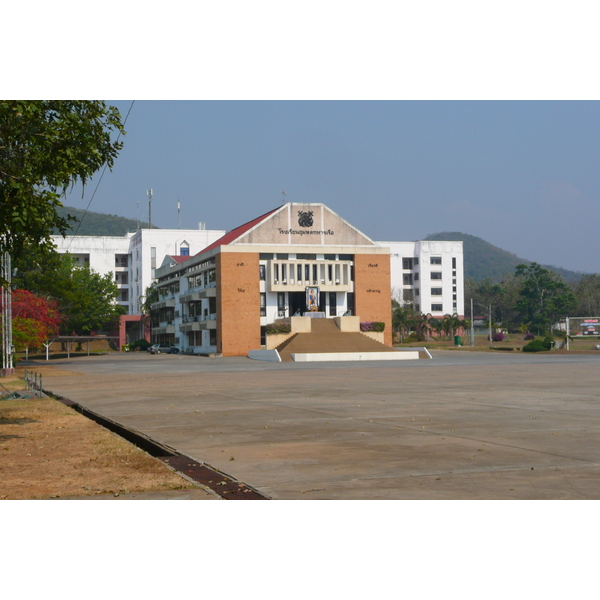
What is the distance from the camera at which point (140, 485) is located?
332 inches

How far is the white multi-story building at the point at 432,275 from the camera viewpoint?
428 ft

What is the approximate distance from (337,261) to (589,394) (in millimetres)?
51705

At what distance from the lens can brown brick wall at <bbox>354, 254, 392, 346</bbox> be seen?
72.9m

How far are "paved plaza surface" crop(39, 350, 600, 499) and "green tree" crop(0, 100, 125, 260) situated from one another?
174 inches

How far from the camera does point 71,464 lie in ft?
33.4

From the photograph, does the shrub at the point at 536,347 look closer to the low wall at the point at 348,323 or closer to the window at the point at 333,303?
the low wall at the point at 348,323

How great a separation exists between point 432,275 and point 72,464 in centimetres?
12376

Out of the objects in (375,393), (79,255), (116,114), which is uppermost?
(79,255)

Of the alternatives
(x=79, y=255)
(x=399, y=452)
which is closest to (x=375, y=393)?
(x=399, y=452)

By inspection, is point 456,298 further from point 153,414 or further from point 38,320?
point 153,414

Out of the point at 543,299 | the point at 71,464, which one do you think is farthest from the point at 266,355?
the point at 543,299

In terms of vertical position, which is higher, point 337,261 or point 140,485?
point 337,261

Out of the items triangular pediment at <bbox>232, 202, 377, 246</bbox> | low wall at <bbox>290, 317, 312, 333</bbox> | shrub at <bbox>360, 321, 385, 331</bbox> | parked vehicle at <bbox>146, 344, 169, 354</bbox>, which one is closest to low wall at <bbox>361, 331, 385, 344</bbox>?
shrub at <bbox>360, 321, 385, 331</bbox>

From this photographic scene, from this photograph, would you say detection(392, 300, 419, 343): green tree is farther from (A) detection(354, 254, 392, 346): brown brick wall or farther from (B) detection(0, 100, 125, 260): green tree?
(B) detection(0, 100, 125, 260): green tree
